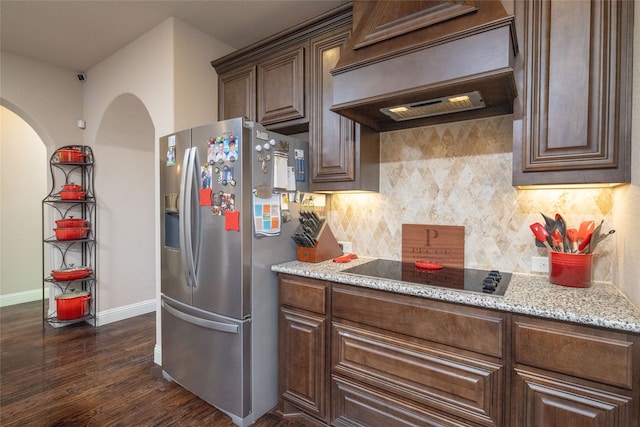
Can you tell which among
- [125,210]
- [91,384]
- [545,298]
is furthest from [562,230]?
[125,210]

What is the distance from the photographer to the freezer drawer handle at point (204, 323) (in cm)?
193

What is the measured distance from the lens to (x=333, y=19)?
2.12m

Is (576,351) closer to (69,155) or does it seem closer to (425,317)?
(425,317)

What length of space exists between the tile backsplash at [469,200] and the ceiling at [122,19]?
4.46ft

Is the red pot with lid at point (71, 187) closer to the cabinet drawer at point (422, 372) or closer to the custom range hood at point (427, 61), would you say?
the custom range hood at point (427, 61)

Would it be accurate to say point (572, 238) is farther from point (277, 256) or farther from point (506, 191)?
point (277, 256)

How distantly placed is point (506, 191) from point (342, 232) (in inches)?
47.2

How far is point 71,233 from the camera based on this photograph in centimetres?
336

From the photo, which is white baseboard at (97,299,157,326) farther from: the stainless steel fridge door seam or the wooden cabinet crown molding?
the wooden cabinet crown molding

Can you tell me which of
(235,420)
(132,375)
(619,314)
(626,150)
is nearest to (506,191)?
(626,150)

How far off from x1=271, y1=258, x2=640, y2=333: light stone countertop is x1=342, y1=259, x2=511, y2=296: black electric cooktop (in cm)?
6

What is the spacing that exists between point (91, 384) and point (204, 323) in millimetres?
1198

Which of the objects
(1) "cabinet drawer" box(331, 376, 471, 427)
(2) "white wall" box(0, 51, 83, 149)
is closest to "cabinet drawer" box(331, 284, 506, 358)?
(1) "cabinet drawer" box(331, 376, 471, 427)

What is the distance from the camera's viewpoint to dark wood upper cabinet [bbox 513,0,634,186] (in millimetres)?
1327
